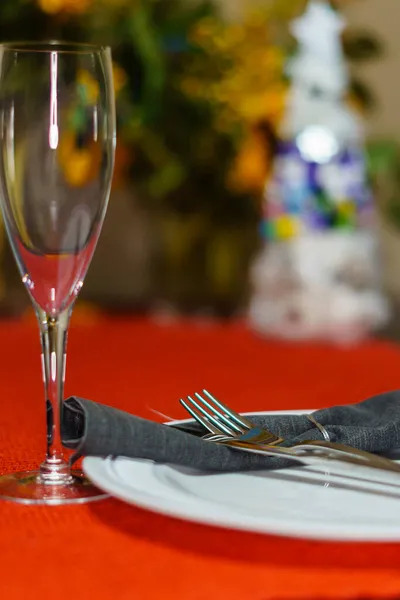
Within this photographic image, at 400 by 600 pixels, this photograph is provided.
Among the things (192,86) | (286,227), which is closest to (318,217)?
(286,227)

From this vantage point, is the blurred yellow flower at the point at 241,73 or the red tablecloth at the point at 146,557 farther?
the blurred yellow flower at the point at 241,73

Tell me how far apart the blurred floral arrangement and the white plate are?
94 centimetres

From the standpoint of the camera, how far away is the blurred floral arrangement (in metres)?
1.44

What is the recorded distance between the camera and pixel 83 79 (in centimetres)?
54

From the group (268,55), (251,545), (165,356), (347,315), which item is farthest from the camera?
(268,55)

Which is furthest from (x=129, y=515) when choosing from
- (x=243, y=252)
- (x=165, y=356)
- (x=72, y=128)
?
(x=243, y=252)

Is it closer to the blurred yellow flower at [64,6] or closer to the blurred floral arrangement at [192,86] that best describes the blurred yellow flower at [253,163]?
the blurred floral arrangement at [192,86]

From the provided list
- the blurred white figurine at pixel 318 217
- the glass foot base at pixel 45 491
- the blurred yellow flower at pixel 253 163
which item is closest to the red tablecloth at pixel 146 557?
the glass foot base at pixel 45 491

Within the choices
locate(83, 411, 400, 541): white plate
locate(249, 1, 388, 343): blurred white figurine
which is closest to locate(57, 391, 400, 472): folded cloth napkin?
locate(83, 411, 400, 541): white plate

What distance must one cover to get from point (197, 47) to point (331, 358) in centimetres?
56

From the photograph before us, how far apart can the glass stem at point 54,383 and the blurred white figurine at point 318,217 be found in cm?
75

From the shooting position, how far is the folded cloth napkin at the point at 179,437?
51 cm

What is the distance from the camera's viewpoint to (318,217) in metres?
1.30

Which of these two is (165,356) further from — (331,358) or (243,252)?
(243,252)
